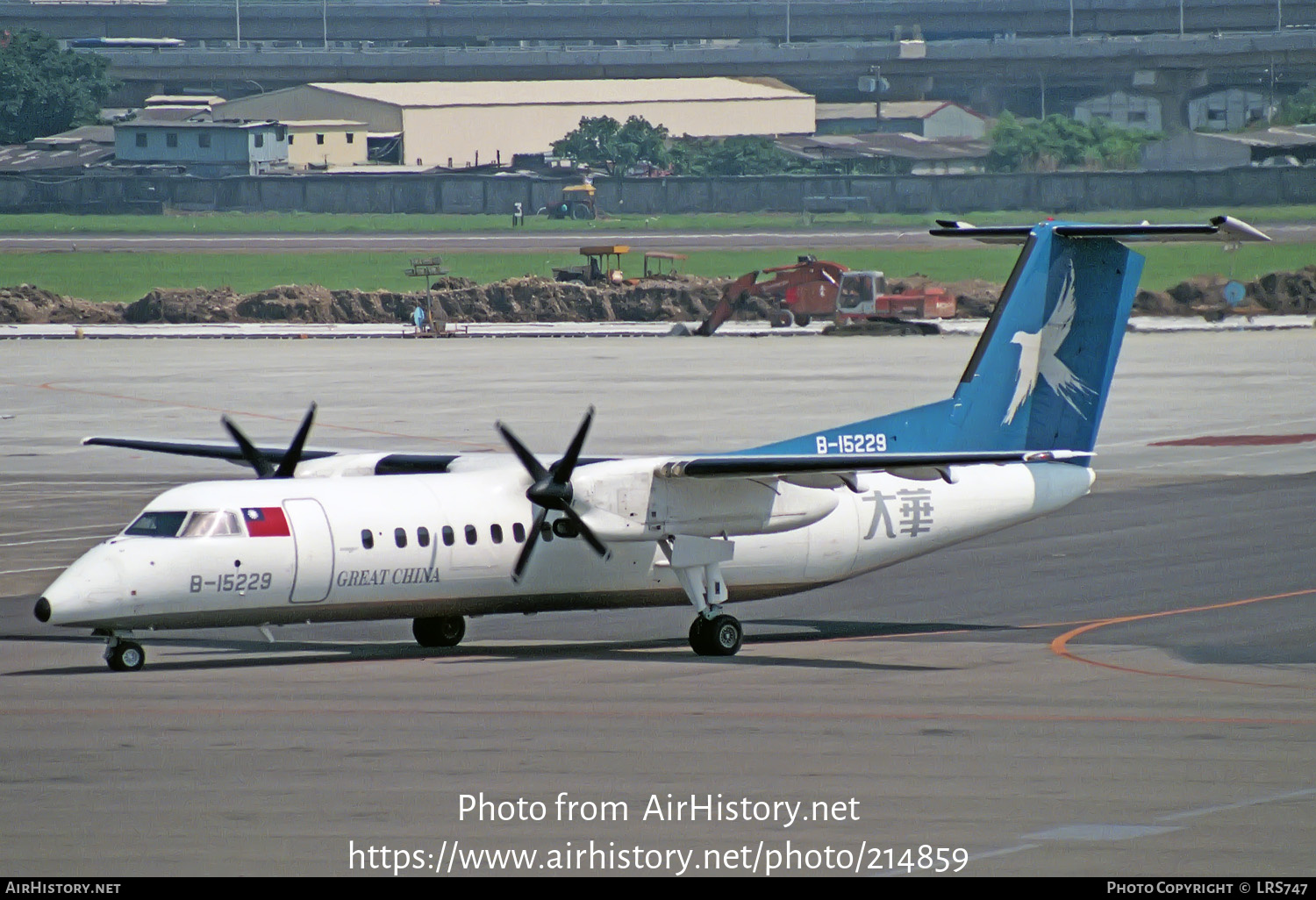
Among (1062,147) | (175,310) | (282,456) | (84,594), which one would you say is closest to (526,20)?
(1062,147)

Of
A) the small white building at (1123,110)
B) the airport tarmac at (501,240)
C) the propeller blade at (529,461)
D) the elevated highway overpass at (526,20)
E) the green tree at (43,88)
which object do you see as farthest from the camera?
the elevated highway overpass at (526,20)

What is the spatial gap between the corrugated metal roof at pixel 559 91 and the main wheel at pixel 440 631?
14463cm

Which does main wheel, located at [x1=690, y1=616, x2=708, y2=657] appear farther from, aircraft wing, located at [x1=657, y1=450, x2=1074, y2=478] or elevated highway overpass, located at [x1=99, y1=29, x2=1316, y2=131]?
elevated highway overpass, located at [x1=99, y1=29, x2=1316, y2=131]

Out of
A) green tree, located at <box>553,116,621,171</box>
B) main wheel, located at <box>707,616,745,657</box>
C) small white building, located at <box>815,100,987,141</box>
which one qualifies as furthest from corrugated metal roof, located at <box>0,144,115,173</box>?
main wheel, located at <box>707,616,745,657</box>

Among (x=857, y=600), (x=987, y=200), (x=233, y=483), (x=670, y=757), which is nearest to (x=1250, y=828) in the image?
(x=670, y=757)

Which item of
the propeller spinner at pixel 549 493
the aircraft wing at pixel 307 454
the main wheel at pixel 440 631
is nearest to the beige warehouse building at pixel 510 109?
the aircraft wing at pixel 307 454

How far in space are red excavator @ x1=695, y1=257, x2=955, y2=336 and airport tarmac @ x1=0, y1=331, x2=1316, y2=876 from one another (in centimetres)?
3803

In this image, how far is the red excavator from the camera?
8481 centimetres

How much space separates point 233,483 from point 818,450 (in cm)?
818

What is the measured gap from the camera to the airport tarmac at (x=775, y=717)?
1496 cm

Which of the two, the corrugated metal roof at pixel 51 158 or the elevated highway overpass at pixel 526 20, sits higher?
the elevated highway overpass at pixel 526 20

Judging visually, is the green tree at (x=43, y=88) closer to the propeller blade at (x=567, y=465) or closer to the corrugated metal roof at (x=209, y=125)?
the corrugated metal roof at (x=209, y=125)

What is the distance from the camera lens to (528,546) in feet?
82.9

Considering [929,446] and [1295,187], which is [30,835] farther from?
[1295,187]
